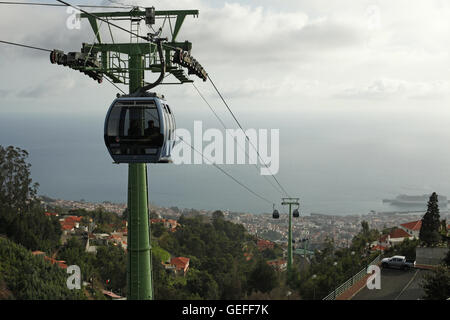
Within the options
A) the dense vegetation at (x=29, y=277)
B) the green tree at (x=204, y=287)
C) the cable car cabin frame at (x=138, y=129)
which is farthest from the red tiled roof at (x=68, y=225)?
the cable car cabin frame at (x=138, y=129)

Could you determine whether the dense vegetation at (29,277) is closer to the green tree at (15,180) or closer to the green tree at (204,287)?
the green tree at (204,287)

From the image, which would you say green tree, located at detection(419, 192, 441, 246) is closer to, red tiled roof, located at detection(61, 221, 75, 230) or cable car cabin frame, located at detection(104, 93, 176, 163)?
cable car cabin frame, located at detection(104, 93, 176, 163)

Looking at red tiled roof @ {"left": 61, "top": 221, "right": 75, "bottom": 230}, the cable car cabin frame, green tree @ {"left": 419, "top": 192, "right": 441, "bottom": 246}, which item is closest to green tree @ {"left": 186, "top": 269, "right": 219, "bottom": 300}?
green tree @ {"left": 419, "top": 192, "right": 441, "bottom": 246}

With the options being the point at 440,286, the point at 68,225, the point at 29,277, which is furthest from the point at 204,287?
the point at 440,286

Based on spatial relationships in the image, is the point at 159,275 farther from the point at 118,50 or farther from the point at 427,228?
the point at 118,50

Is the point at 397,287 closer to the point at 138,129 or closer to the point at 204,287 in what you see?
the point at 138,129
